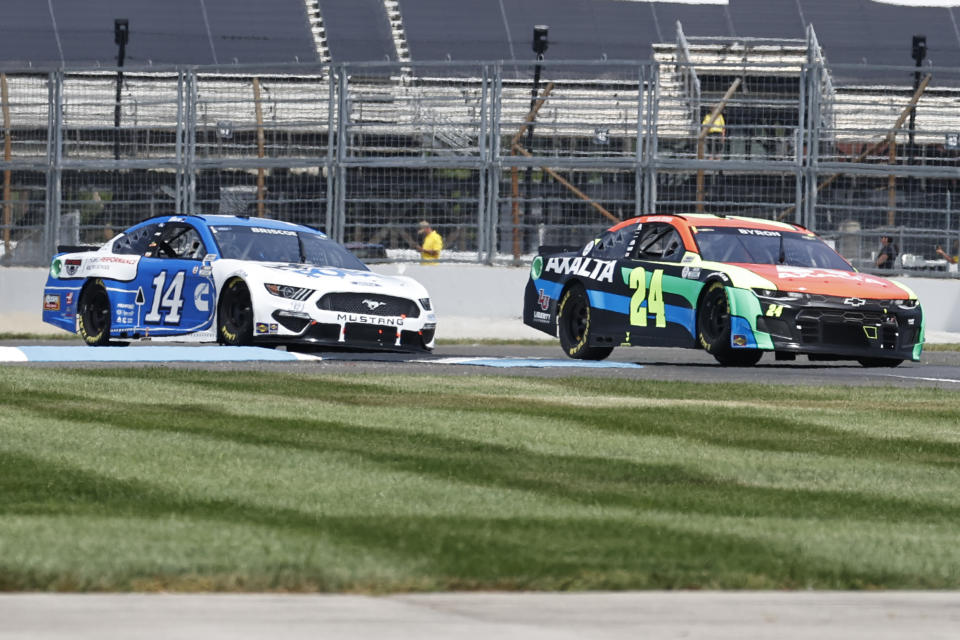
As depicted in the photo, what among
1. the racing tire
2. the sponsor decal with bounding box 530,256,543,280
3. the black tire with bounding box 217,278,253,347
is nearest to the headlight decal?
the black tire with bounding box 217,278,253,347

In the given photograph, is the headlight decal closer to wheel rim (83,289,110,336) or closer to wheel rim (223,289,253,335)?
wheel rim (223,289,253,335)

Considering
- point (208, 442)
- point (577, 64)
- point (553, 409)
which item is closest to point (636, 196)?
point (577, 64)

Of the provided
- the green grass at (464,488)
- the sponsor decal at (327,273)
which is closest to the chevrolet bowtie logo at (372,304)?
the sponsor decal at (327,273)

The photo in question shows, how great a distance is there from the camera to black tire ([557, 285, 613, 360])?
19438mm

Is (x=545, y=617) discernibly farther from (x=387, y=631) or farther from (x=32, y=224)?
(x=32, y=224)

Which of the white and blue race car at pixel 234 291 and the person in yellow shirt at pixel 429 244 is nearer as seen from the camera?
the white and blue race car at pixel 234 291

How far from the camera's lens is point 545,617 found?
562 centimetres

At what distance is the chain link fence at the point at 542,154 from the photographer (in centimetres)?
2589

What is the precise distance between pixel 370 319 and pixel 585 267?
2.24 meters

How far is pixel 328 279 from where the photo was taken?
18.7 metres

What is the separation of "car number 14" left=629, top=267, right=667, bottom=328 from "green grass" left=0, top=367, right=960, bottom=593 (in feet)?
12.9

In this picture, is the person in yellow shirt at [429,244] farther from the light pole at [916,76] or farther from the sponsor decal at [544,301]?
the light pole at [916,76]

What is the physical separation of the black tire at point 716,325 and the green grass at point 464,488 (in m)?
3.16

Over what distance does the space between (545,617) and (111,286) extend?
1511 cm
